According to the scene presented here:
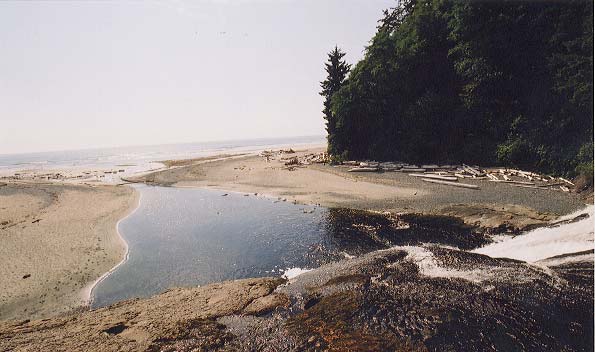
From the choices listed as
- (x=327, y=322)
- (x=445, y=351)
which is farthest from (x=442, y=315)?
(x=327, y=322)

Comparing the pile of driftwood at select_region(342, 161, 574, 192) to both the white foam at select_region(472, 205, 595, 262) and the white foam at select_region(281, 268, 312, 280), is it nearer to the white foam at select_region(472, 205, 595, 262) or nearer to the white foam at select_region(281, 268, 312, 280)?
the white foam at select_region(472, 205, 595, 262)

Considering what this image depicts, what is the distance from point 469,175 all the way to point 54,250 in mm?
26511

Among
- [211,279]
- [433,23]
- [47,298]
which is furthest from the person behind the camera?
[433,23]

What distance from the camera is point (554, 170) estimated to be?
18188mm

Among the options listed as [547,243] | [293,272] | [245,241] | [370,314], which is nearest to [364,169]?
[245,241]

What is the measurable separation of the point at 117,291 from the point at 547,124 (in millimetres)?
26393

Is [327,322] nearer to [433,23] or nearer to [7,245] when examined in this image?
[7,245]

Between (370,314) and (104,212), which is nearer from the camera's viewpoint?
(370,314)

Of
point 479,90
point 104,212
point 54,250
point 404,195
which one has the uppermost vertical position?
point 479,90

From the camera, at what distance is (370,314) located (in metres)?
6.53

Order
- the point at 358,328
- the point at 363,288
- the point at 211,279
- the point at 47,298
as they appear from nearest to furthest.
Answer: the point at 358,328, the point at 363,288, the point at 47,298, the point at 211,279

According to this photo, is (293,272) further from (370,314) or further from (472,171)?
(472,171)

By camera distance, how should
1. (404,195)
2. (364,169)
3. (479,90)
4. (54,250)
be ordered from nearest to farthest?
(54,250)
(404,195)
(479,90)
(364,169)

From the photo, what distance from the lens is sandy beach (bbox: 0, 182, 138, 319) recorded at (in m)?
9.81
